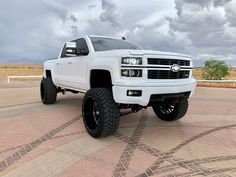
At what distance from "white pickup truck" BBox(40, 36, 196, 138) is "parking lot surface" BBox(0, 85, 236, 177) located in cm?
49

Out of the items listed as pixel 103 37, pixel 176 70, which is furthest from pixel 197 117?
pixel 103 37

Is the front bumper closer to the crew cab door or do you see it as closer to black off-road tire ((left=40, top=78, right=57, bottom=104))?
the crew cab door

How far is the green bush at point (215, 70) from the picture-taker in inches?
1271

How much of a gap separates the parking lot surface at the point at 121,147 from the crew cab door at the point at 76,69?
0.88m

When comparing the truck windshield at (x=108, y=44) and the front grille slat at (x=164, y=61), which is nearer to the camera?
the front grille slat at (x=164, y=61)

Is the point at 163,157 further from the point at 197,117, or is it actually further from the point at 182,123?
the point at 197,117

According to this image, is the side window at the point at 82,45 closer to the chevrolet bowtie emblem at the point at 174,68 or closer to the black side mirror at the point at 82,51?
the black side mirror at the point at 82,51

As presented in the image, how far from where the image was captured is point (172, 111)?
20.9 ft

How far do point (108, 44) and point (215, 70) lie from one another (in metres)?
29.0

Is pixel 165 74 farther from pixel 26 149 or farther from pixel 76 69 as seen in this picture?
pixel 26 149

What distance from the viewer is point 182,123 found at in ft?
20.8

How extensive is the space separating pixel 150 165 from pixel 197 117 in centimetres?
358

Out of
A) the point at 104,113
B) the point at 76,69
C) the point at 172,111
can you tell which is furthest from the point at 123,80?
the point at 172,111

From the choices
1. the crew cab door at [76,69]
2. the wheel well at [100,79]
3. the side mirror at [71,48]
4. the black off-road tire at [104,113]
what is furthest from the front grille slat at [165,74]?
the side mirror at [71,48]
